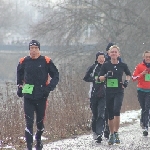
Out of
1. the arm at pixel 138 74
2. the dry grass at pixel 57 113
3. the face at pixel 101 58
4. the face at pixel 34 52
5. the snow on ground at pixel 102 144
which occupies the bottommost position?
the snow on ground at pixel 102 144

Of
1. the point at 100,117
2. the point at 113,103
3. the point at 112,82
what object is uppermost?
the point at 112,82

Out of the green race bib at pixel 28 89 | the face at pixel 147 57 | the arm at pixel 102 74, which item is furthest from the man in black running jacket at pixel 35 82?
the face at pixel 147 57

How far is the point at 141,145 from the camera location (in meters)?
9.09

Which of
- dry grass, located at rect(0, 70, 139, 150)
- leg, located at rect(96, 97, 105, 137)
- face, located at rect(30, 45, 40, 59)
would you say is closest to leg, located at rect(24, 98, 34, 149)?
face, located at rect(30, 45, 40, 59)

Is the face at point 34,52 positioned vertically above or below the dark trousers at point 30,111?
above

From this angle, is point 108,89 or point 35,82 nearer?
point 35,82

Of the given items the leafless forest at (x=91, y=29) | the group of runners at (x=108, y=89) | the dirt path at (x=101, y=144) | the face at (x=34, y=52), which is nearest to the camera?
the face at (x=34, y=52)

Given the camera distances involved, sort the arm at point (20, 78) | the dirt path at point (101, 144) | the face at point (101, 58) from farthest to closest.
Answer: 1. the face at point (101, 58)
2. the dirt path at point (101, 144)
3. the arm at point (20, 78)

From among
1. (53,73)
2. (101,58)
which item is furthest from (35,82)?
(101,58)

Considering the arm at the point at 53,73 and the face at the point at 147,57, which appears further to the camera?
the face at the point at 147,57

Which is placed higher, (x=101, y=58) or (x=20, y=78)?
(x=101, y=58)

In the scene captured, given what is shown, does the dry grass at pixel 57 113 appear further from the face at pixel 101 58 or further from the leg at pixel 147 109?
the face at pixel 101 58

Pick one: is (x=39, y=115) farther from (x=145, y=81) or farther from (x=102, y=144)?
(x=145, y=81)

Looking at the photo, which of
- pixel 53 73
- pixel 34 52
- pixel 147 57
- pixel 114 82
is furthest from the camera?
pixel 147 57
